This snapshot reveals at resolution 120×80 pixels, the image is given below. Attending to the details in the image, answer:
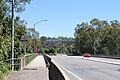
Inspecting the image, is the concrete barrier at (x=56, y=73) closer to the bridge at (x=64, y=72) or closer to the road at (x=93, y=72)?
the bridge at (x=64, y=72)

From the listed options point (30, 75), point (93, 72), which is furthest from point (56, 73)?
point (93, 72)

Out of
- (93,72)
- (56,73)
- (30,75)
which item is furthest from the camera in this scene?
(93,72)

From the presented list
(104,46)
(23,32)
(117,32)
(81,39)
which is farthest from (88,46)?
Result: (23,32)

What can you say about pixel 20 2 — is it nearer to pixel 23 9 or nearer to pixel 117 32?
pixel 23 9

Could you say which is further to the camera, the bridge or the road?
the road

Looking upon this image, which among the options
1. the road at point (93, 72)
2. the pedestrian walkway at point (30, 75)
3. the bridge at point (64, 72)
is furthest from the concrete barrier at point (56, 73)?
the road at point (93, 72)

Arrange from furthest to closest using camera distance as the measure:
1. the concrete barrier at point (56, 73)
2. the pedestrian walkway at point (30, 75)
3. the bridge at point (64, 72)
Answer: the pedestrian walkway at point (30, 75)
the bridge at point (64, 72)
the concrete barrier at point (56, 73)

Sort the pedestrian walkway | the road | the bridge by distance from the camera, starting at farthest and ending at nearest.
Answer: the road, the pedestrian walkway, the bridge

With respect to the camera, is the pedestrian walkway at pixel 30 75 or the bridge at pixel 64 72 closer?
the bridge at pixel 64 72

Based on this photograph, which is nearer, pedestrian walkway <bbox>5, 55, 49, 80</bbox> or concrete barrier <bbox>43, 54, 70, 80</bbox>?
concrete barrier <bbox>43, 54, 70, 80</bbox>

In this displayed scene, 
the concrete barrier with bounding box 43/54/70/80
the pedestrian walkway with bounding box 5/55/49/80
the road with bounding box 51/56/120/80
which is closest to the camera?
the concrete barrier with bounding box 43/54/70/80

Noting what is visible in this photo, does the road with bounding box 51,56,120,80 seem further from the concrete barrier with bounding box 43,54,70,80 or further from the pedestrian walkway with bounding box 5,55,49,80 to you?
the pedestrian walkway with bounding box 5,55,49,80

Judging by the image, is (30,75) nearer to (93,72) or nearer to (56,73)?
(56,73)

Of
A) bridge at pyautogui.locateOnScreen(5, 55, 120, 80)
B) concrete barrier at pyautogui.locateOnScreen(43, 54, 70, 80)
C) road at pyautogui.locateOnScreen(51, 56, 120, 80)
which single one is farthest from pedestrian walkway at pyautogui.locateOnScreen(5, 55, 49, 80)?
road at pyautogui.locateOnScreen(51, 56, 120, 80)
